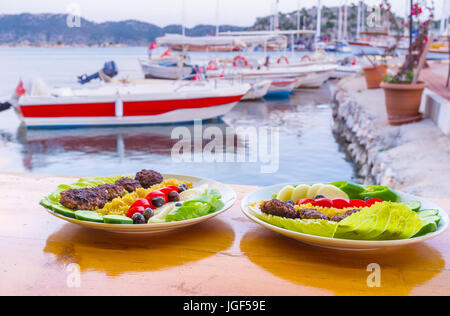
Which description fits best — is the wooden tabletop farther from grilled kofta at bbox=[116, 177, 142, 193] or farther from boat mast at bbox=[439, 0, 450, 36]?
boat mast at bbox=[439, 0, 450, 36]

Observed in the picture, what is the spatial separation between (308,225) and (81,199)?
618mm

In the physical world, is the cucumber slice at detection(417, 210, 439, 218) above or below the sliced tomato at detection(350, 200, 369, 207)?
below

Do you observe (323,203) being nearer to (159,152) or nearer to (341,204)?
(341,204)

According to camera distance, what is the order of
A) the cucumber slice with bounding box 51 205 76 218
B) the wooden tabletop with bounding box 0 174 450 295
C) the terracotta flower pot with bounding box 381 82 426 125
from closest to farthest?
the wooden tabletop with bounding box 0 174 450 295 < the cucumber slice with bounding box 51 205 76 218 < the terracotta flower pot with bounding box 381 82 426 125

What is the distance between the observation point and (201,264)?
41.6 inches

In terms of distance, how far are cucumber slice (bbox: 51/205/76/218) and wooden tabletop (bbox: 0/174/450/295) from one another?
7cm

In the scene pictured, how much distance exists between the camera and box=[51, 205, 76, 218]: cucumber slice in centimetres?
119

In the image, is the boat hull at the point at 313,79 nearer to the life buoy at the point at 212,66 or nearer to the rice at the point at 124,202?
the life buoy at the point at 212,66

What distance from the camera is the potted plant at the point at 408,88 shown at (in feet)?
21.8

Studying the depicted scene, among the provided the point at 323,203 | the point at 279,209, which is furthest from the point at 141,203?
the point at 323,203

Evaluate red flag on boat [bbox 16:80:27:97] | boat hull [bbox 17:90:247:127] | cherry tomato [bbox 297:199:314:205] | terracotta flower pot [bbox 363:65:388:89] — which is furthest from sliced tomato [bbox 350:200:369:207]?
red flag on boat [bbox 16:80:27:97]

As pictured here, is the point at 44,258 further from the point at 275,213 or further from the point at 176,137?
the point at 176,137
